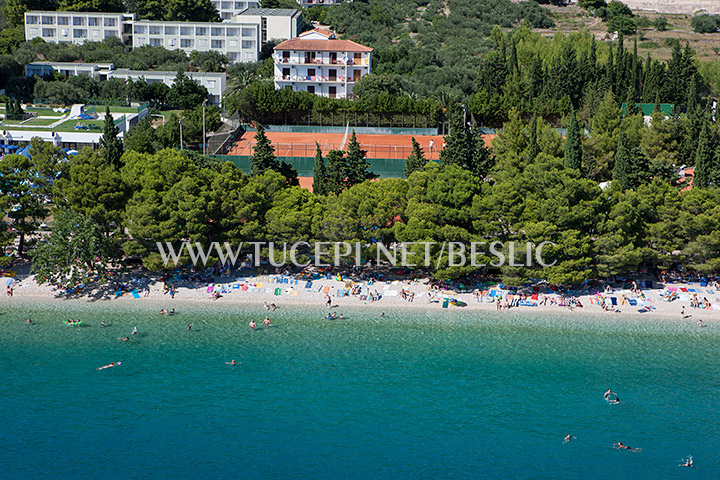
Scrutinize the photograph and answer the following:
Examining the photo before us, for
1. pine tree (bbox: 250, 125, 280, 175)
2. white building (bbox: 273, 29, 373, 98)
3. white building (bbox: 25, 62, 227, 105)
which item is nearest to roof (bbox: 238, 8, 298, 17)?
white building (bbox: 25, 62, 227, 105)

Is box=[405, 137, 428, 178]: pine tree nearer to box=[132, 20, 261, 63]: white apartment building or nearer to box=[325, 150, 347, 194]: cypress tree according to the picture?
box=[325, 150, 347, 194]: cypress tree

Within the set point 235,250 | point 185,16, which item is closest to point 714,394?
point 235,250

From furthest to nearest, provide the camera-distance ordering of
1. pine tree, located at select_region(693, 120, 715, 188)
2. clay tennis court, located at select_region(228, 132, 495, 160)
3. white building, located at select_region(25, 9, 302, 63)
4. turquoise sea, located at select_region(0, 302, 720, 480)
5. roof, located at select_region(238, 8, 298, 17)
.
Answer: roof, located at select_region(238, 8, 298, 17)
white building, located at select_region(25, 9, 302, 63)
clay tennis court, located at select_region(228, 132, 495, 160)
pine tree, located at select_region(693, 120, 715, 188)
turquoise sea, located at select_region(0, 302, 720, 480)

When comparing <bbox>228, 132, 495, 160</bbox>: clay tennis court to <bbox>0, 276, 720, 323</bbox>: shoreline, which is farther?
<bbox>228, 132, 495, 160</bbox>: clay tennis court

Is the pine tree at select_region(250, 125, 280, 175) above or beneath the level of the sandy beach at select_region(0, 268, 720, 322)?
above

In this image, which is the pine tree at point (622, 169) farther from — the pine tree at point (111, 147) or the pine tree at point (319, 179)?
the pine tree at point (111, 147)

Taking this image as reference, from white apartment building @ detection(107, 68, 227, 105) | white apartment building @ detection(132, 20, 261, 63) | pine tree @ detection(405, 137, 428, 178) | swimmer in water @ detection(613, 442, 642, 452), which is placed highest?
white apartment building @ detection(132, 20, 261, 63)

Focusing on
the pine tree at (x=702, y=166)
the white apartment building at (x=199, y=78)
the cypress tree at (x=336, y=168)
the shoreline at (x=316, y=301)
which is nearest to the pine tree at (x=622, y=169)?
the pine tree at (x=702, y=166)
